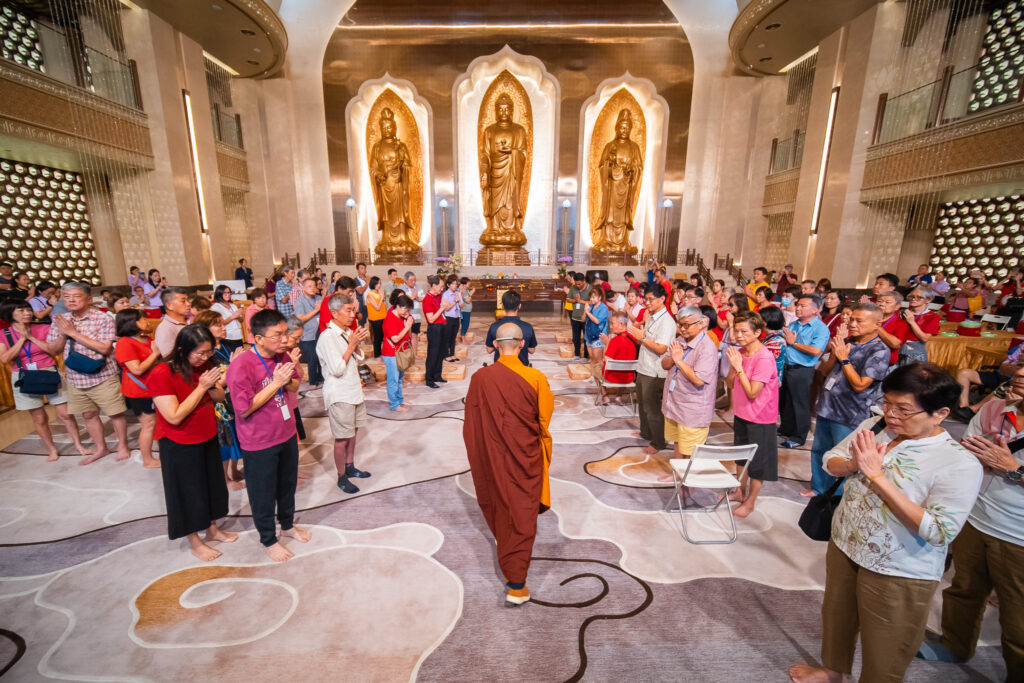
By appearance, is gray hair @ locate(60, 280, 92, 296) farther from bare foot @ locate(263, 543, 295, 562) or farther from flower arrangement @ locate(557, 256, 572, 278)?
flower arrangement @ locate(557, 256, 572, 278)

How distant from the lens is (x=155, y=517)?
341 cm

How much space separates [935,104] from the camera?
9492mm

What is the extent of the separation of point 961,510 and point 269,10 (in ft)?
49.1

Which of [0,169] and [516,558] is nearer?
[516,558]

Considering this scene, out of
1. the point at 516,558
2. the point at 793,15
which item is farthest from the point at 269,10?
the point at 516,558

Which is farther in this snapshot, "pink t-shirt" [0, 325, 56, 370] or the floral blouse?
"pink t-shirt" [0, 325, 56, 370]

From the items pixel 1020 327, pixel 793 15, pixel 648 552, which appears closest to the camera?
pixel 648 552

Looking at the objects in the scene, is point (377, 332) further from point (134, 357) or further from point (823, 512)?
point (823, 512)

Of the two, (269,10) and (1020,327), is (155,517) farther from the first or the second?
(269,10)

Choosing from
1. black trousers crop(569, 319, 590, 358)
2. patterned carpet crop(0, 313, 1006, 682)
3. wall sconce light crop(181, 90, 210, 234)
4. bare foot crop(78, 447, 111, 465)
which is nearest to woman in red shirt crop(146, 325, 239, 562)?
patterned carpet crop(0, 313, 1006, 682)

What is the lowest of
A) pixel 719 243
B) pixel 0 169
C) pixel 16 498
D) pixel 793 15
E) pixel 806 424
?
pixel 16 498

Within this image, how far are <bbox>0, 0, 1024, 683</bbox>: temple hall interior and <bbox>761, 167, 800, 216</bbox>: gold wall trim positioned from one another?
0.11 metres

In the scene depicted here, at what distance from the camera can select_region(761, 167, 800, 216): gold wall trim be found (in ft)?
43.2

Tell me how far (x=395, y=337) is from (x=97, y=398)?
9.52 feet
